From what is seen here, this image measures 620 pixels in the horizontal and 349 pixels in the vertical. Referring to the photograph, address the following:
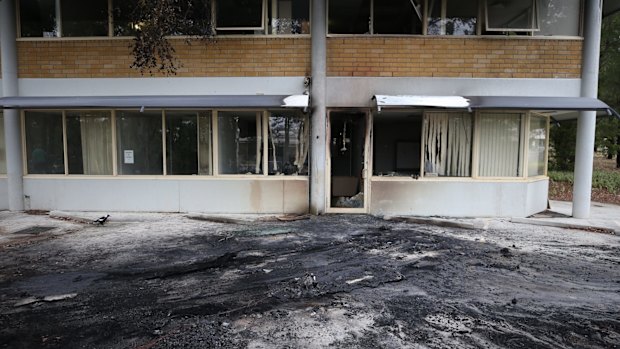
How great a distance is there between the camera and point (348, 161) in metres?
11.1

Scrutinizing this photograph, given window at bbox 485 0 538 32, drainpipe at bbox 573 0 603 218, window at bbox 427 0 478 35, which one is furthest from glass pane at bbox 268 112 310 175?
drainpipe at bbox 573 0 603 218

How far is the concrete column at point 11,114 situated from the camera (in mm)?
9766

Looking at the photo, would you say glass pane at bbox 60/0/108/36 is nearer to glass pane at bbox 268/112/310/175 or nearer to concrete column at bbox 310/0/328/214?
glass pane at bbox 268/112/310/175

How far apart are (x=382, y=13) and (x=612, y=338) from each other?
8.01 m

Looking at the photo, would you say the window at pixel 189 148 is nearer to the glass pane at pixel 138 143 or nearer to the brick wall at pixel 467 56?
the glass pane at pixel 138 143

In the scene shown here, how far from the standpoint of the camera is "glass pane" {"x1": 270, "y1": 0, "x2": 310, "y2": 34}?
31.6 ft

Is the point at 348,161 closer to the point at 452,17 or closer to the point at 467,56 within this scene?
the point at 467,56

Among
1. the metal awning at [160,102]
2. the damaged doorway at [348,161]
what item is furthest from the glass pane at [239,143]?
the damaged doorway at [348,161]

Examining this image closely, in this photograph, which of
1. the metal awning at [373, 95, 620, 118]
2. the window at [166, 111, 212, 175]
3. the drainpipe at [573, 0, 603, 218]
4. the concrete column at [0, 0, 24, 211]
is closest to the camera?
the metal awning at [373, 95, 620, 118]

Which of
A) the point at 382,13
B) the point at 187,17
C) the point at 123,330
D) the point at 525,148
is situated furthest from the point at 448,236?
the point at 187,17

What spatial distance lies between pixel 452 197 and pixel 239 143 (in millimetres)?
5360

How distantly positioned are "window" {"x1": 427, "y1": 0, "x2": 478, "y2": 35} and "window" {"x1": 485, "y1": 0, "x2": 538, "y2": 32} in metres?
0.34

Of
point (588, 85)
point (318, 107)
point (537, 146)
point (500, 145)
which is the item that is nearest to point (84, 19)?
point (318, 107)

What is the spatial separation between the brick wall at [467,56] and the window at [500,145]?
3.44 feet
